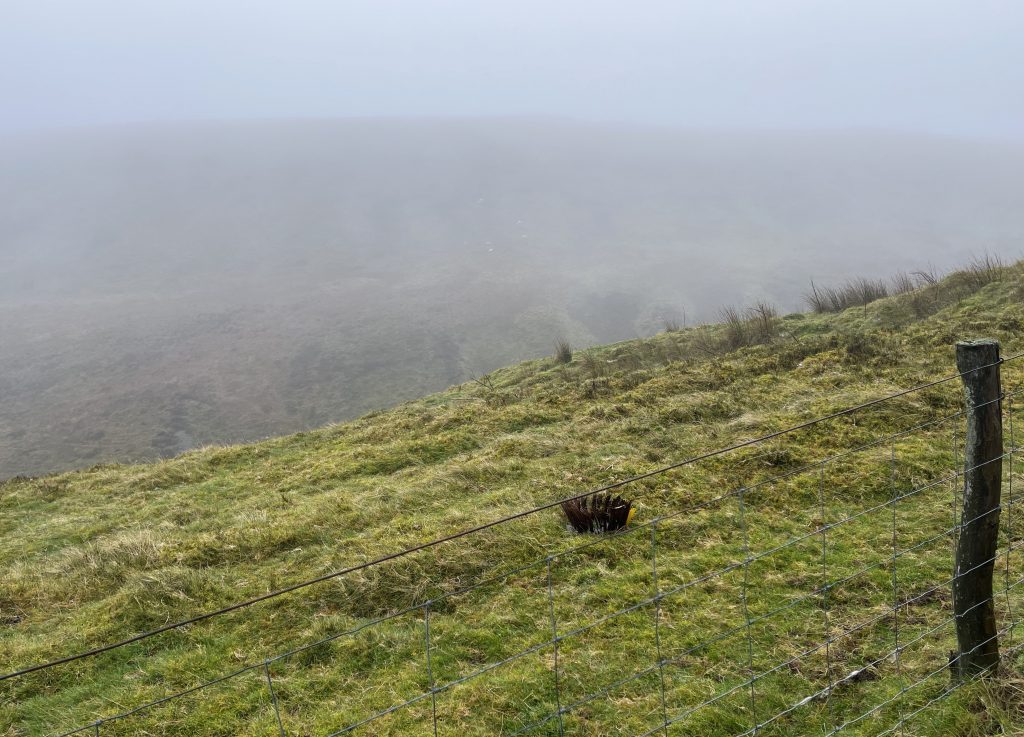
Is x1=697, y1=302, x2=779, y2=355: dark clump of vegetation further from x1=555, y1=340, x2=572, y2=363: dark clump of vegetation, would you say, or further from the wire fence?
the wire fence

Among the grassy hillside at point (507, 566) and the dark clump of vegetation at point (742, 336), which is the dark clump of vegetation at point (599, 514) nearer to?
the grassy hillside at point (507, 566)

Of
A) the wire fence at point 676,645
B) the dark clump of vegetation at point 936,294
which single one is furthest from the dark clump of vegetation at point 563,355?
the wire fence at point 676,645

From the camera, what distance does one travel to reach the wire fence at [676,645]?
4.17m

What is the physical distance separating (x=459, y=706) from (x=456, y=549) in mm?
2101

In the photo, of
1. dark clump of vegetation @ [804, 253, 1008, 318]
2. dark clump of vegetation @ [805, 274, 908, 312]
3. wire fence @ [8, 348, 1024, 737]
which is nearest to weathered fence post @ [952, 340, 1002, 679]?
wire fence @ [8, 348, 1024, 737]

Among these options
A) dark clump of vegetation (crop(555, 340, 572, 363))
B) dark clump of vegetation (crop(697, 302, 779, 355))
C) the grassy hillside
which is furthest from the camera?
dark clump of vegetation (crop(555, 340, 572, 363))

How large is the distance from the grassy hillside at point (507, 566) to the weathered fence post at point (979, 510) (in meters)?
0.24

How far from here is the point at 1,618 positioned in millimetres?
6477

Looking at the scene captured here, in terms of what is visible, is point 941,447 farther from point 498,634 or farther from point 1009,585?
point 498,634

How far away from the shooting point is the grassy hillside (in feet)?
14.9

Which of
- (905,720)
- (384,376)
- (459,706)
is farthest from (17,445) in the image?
(905,720)

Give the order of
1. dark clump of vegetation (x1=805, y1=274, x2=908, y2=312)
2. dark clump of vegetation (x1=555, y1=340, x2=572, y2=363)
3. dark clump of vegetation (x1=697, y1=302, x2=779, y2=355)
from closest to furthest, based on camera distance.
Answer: dark clump of vegetation (x1=697, y1=302, x2=779, y2=355)
dark clump of vegetation (x1=555, y1=340, x2=572, y2=363)
dark clump of vegetation (x1=805, y1=274, x2=908, y2=312)

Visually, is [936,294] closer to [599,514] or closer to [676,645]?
[599,514]

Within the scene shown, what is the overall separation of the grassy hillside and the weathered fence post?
0.24 metres
